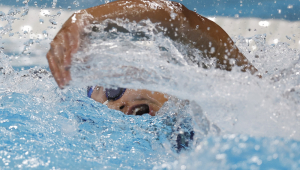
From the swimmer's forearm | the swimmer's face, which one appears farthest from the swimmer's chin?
the swimmer's forearm

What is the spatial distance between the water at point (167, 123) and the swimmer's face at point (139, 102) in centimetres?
8

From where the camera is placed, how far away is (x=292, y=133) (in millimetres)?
573

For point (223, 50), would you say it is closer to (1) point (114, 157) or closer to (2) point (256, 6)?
(1) point (114, 157)

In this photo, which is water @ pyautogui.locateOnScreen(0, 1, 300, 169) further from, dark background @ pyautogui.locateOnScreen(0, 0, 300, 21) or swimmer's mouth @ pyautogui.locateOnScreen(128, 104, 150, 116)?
dark background @ pyautogui.locateOnScreen(0, 0, 300, 21)

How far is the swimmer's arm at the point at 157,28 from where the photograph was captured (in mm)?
586

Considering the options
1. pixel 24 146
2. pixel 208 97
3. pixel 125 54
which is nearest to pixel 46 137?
pixel 24 146

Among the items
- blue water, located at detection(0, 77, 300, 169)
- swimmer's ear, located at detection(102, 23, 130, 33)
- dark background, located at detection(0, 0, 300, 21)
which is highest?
dark background, located at detection(0, 0, 300, 21)

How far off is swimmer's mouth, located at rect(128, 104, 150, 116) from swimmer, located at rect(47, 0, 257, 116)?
14.6 inches

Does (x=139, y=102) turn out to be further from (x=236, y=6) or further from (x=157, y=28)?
(x=236, y=6)

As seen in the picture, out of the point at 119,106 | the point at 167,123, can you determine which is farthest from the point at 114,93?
the point at 167,123

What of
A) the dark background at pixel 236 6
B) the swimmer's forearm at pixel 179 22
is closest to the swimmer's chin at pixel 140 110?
the swimmer's forearm at pixel 179 22

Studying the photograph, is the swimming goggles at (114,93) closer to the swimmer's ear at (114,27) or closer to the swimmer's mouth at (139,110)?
the swimmer's mouth at (139,110)

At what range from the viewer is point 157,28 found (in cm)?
68

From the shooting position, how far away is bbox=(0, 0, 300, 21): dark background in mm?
1967
